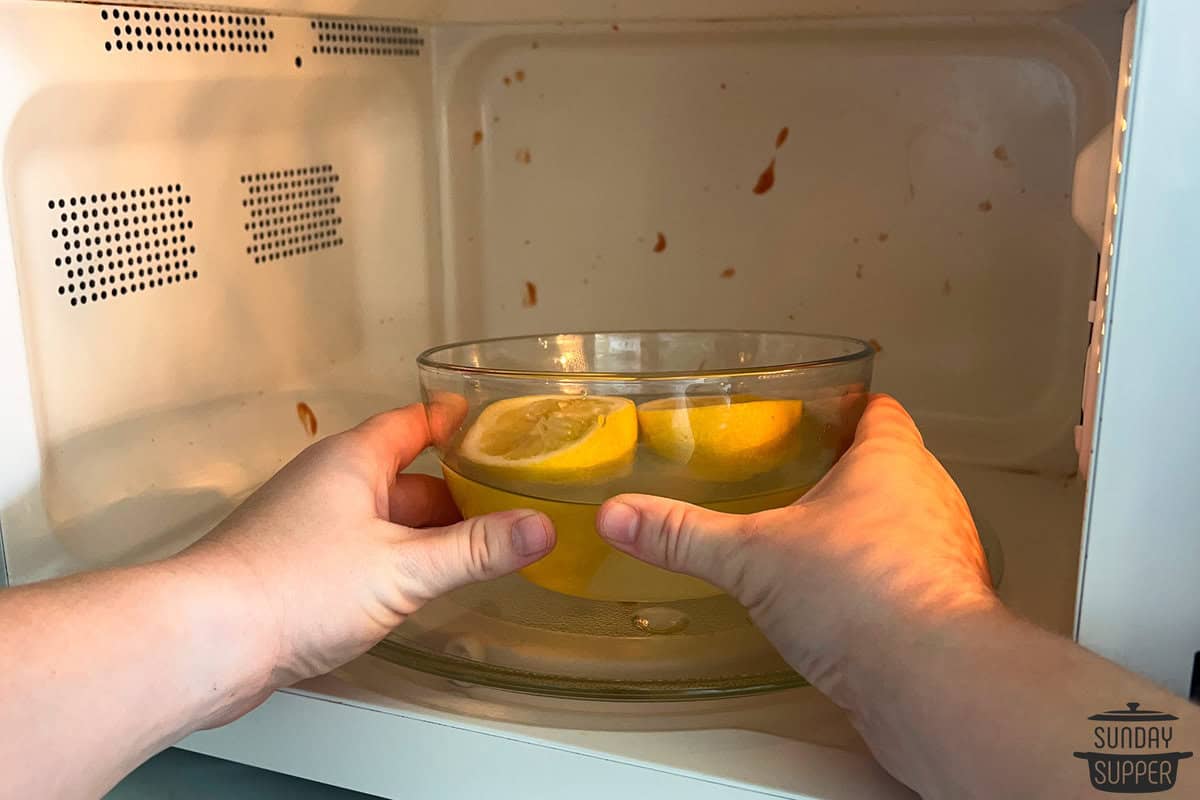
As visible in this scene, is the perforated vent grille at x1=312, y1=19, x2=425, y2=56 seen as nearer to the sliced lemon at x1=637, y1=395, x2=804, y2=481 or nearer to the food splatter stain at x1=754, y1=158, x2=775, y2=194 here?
the food splatter stain at x1=754, y1=158, x2=775, y2=194

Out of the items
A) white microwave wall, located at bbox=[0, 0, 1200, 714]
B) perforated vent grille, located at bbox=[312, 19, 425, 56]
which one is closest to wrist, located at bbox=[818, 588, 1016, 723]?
white microwave wall, located at bbox=[0, 0, 1200, 714]

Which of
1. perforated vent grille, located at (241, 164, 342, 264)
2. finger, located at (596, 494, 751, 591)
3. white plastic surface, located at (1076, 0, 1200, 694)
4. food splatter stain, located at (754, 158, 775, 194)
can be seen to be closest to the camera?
white plastic surface, located at (1076, 0, 1200, 694)

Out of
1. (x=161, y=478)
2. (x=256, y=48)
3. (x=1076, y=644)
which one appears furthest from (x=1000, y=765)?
(x=256, y=48)

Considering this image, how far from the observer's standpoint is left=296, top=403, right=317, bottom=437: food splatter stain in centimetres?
90

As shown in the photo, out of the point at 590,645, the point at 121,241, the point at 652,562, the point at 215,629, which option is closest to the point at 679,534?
the point at 652,562


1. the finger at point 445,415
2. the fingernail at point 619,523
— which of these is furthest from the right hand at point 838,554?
the finger at point 445,415

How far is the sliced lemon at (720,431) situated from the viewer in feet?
1.92

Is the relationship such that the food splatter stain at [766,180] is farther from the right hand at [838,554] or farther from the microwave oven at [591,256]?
the right hand at [838,554]

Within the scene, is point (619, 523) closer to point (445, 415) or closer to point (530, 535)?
point (530, 535)

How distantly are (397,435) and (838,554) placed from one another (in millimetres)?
293

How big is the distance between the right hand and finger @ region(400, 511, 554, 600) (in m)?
0.04

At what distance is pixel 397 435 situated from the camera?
663 mm

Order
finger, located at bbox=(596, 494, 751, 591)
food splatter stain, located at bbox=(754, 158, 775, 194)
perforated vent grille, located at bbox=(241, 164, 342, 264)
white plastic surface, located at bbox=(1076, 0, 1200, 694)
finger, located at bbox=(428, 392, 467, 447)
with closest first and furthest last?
1. white plastic surface, located at bbox=(1076, 0, 1200, 694)
2. finger, located at bbox=(596, 494, 751, 591)
3. finger, located at bbox=(428, 392, 467, 447)
4. perforated vent grille, located at bbox=(241, 164, 342, 264)
5. food splatter stain, located at bbox=(754, 158, 775, 194)

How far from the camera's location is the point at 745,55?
3.13 ft
